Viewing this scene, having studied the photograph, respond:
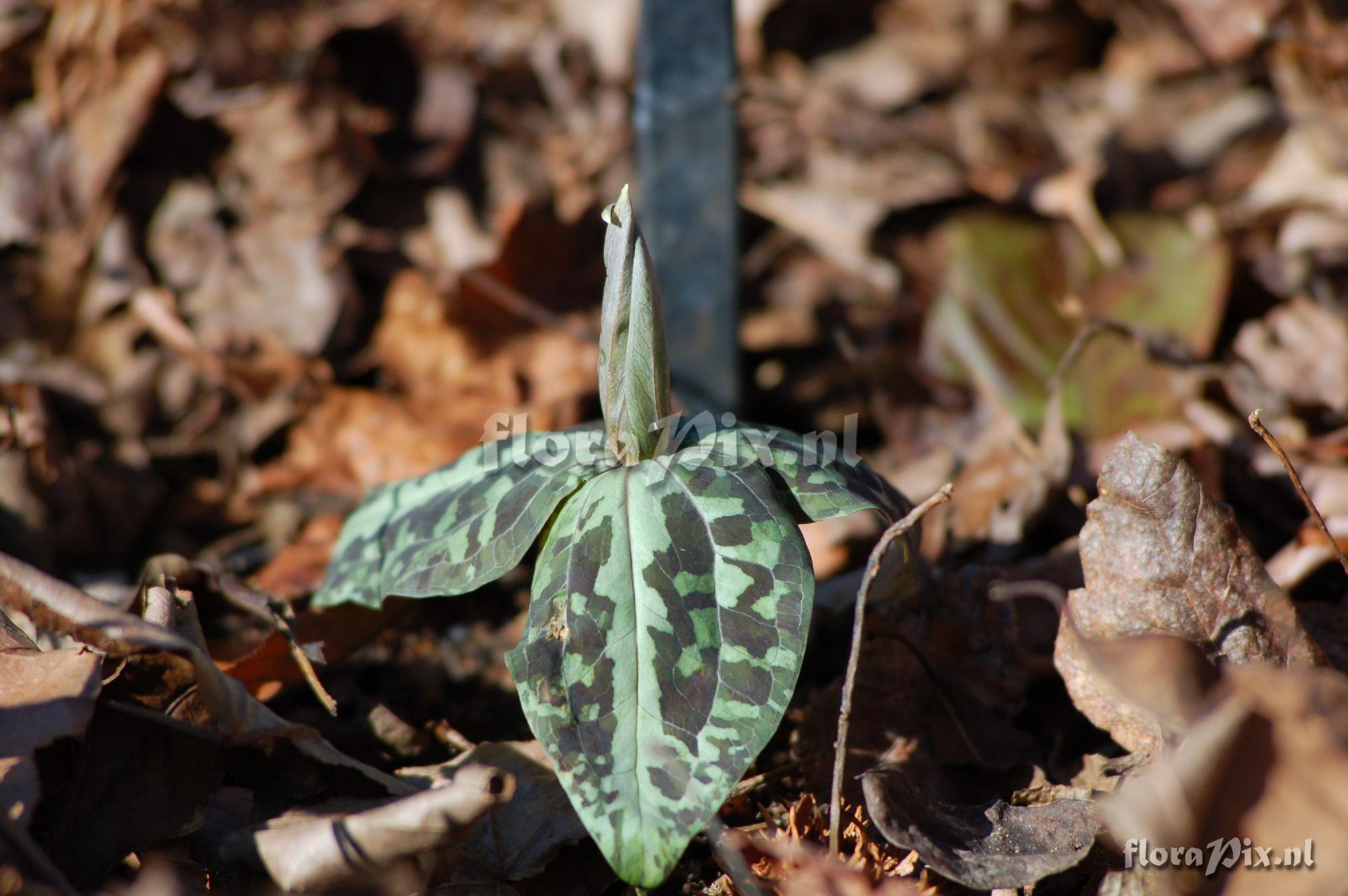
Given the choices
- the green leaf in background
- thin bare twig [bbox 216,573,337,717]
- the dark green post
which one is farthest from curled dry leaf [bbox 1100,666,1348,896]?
the dark green post

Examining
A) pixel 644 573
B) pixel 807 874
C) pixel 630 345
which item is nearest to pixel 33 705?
pixel 644 573

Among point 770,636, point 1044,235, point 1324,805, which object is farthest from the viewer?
point 1044,235

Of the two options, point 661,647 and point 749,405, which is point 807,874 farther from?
point 749,405

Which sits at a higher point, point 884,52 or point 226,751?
point 884,52

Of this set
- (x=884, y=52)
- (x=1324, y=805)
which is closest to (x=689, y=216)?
(x=884, y=52)

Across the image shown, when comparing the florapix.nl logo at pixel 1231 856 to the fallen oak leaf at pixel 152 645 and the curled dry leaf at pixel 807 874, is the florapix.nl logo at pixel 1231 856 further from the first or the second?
the fallen oak leaf at pixel 152 645

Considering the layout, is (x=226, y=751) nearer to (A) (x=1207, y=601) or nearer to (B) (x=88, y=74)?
(A) (x=1207, y=601)
